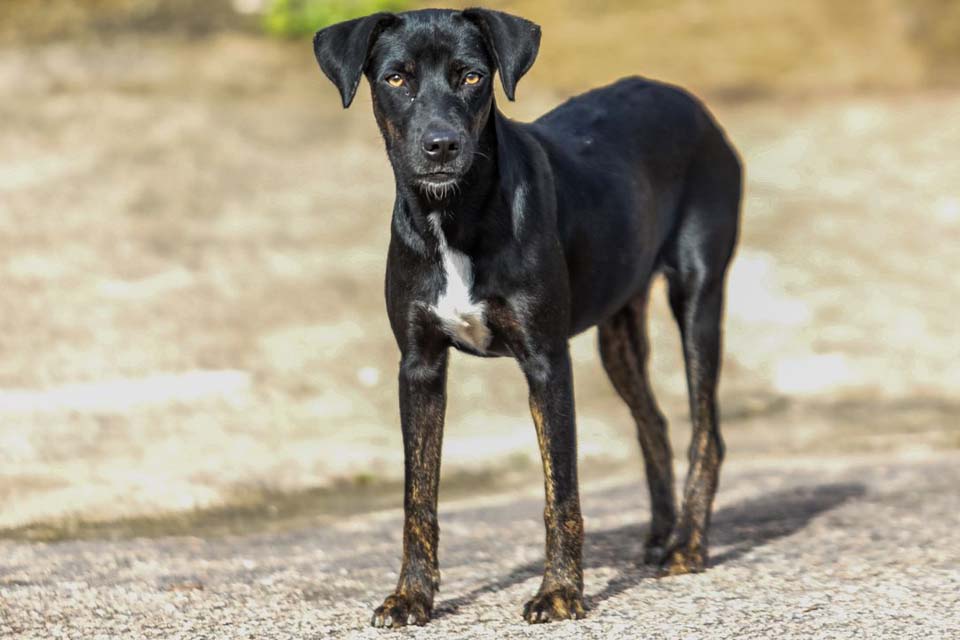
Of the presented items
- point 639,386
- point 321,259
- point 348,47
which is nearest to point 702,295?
point 639,386

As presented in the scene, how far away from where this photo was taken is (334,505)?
856 centimetres

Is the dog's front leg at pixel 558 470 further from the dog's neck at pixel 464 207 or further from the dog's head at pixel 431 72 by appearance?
the dog's head at pixel 431 72

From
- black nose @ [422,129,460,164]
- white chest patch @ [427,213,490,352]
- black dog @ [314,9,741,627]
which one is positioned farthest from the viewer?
white chest patch @ [427,213,490,352]

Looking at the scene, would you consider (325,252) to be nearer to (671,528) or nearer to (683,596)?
(671,528)

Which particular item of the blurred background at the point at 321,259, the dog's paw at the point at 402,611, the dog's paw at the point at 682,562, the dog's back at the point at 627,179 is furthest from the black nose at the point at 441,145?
the blurred background at the point at 321,259

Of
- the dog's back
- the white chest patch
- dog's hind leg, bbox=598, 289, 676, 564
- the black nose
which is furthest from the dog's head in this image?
dog's hind leg, bbox=598, 289, 676, 564

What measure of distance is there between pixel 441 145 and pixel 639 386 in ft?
7.54

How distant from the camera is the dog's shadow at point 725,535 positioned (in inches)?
233

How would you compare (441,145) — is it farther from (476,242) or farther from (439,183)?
(476,242)

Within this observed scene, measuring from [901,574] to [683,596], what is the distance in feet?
3.00

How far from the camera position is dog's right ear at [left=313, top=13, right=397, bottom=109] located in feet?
17.2

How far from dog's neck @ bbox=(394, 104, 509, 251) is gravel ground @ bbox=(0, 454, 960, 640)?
1.39 m

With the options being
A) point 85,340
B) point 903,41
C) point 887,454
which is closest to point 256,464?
point 85,340

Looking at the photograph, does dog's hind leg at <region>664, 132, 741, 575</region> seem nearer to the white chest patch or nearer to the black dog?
the black dog
